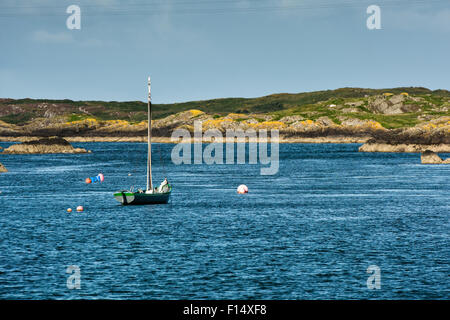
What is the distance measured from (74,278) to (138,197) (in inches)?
1370

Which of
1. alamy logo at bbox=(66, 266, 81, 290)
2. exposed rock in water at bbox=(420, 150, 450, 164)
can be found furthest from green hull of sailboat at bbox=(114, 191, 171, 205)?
exposed rock in water at bbox=(420, 150, 450, 164)

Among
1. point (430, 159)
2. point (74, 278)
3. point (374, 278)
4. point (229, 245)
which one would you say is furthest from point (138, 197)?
point (430, 159)

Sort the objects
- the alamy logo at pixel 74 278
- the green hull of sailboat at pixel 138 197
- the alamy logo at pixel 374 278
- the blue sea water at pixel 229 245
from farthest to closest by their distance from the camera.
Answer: the green hull of sailboat at pixel 138 197
the alamy logo at pixel 74 278
the alamy logo at pixel 374 278
the blue sea water at pixel 229 245

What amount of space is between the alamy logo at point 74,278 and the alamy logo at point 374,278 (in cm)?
1615

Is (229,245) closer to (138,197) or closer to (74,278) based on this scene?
(74,278)

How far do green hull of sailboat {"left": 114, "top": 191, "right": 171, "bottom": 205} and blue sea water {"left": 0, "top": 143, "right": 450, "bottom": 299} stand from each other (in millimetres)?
894

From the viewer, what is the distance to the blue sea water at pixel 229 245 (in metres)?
33.0

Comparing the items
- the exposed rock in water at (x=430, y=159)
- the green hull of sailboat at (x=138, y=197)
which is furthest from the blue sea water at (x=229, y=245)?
the exposed rock in water at (x=430, y=159)

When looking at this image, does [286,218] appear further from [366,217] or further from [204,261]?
[204,261]

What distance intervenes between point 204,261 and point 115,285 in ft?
25.2

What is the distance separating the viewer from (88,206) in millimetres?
71562

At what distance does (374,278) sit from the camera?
114ft

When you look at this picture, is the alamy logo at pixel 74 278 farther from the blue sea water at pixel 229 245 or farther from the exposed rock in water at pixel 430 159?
the exposed rock in water at pixel 430 159

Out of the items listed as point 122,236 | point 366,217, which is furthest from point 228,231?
point 366,217
